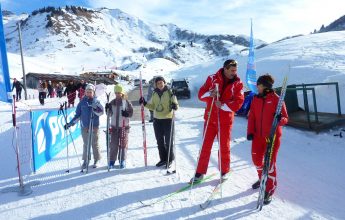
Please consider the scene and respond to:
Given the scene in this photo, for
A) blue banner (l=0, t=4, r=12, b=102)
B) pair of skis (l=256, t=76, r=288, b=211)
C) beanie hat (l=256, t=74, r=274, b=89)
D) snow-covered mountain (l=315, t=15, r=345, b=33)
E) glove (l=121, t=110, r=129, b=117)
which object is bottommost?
pair of skis (l=256, t=76, r=288, b=211)

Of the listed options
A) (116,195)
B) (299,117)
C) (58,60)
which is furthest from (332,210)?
(58,60)

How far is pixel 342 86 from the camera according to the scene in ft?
47.7

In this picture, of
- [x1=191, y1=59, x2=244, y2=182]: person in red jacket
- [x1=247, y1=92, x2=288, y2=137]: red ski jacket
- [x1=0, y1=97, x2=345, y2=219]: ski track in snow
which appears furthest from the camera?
[x1=191, y1=59, x2=244, y2=182]: person in red jacket

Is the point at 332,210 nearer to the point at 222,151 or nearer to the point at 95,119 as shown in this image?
the point at 222,151

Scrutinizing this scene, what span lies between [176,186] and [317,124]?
20.8ft

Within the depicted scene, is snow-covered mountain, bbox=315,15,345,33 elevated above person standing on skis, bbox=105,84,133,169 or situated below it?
above

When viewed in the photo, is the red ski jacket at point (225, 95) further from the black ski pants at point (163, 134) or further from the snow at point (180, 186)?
the black ski pants at point (163, 134)

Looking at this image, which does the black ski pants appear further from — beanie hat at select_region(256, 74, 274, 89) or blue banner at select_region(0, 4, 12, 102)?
blue banner at select_region(0, 4, 12, 102)

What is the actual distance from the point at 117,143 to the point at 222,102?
243 cm

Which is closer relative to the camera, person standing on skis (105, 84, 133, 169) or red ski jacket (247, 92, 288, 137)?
red ski jacket (247, 92, 288, 137)

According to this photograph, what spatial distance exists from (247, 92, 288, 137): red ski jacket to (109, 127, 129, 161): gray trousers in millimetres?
2652

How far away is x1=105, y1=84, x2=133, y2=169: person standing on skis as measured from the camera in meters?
6.86

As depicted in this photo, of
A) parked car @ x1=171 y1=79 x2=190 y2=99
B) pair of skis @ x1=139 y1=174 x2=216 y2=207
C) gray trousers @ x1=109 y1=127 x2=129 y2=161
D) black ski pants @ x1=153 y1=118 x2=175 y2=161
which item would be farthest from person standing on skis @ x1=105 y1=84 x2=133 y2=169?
parked car @ x1=171 y1=79 x2=190 y2=99

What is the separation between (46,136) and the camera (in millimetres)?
7551
